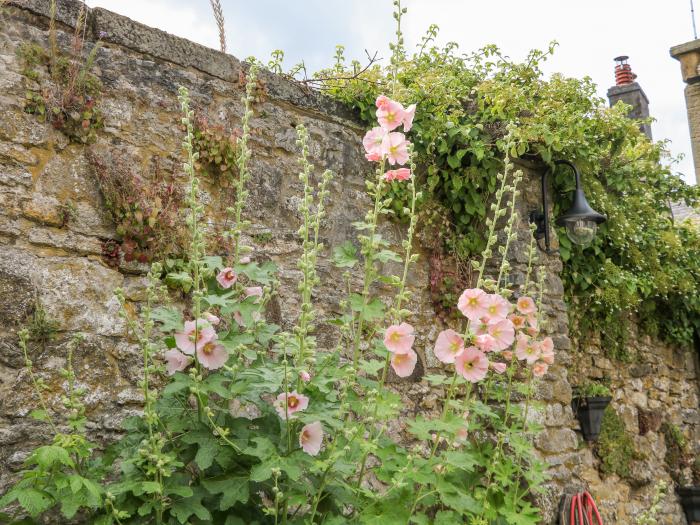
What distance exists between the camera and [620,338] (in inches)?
218

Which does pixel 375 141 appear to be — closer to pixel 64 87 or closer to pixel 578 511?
pixel 64 87

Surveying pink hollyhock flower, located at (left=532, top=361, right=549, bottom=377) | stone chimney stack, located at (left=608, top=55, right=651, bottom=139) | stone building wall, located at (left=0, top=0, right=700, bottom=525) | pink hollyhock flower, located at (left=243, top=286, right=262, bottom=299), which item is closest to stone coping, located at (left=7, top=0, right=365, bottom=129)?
stone building wall, located at (left=0, top=0, right=700, bottom=525)

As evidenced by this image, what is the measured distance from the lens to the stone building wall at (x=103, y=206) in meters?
2.48

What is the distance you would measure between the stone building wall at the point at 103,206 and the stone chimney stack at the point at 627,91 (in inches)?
313

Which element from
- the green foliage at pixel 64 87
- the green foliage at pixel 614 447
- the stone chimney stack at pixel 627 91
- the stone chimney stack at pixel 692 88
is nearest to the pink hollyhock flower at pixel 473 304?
the green foliage at pixel 64 87

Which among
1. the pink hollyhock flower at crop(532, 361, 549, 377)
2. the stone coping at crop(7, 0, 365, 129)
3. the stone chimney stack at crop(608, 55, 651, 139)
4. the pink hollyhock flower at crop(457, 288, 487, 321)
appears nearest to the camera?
the pink hollyhock flower at crop(457, 288, 487, 321)

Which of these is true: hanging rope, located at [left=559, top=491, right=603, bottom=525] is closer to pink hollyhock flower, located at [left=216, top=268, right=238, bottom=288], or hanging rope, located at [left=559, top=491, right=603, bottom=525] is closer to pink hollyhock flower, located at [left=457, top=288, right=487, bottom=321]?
pink hollyhock flower, located at [left=457, top=288, right=487, bottom=321]

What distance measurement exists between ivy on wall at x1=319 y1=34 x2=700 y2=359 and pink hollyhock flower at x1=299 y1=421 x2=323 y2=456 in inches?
58.7

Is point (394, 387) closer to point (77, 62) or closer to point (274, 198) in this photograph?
point (274, 198)

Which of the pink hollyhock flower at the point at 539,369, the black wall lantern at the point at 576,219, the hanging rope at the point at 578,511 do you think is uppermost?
the black wall lantern at the point at 576,219

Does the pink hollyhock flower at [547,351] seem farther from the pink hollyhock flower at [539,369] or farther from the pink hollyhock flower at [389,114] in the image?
the pink hollyhock flower at [389,114]

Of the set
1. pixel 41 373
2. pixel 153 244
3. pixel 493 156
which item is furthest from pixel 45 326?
pixel 493 156

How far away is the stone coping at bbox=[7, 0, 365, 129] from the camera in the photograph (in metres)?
2.83

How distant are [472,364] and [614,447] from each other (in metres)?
3.30
